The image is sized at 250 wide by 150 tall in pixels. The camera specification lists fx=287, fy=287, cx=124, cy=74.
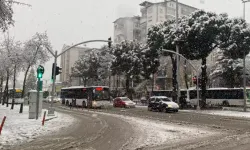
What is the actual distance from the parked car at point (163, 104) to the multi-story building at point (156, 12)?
42.9 metres

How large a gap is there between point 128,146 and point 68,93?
38.4 metres

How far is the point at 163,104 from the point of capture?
98.6 ft

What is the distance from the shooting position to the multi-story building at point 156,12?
245ft

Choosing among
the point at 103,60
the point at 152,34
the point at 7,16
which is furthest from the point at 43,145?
the point at 103,60

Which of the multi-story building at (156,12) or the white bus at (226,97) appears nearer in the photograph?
the white bus at (226,97)

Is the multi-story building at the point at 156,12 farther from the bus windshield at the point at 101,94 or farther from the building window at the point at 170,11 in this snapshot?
the bus windshield at the point at 101,94

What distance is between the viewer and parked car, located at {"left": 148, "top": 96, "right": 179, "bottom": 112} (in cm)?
2936

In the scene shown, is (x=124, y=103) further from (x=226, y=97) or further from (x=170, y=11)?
(x=170, y=11)

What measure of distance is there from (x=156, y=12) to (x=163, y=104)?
48.6 meters

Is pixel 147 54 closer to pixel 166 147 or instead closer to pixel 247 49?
pixel 247 49

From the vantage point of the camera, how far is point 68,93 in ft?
154

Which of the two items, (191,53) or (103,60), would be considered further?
(103,60)

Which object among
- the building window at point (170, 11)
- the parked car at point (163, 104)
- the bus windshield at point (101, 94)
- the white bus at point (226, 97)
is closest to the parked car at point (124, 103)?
the bus windshield at point (101, 94)

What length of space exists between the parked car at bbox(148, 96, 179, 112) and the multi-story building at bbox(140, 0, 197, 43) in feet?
141
